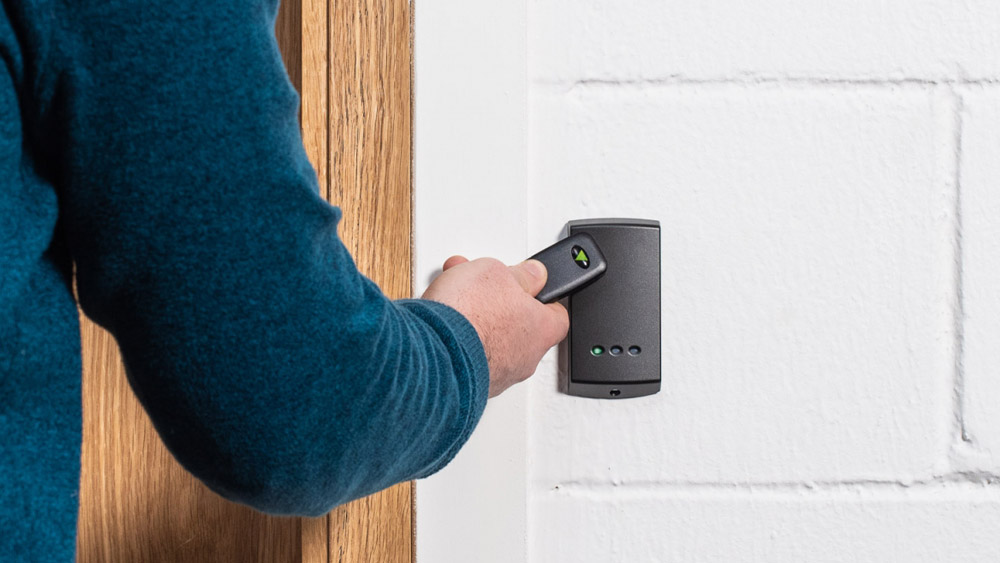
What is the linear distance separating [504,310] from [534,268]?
65 millimetres

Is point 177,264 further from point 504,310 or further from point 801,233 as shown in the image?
point 801,233

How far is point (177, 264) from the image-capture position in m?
Result: 0.26

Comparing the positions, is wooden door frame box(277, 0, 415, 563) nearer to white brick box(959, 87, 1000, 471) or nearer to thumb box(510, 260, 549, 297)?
thumb box(510, 260, 549, 297)

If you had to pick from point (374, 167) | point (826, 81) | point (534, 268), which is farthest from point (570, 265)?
point (826, 81)

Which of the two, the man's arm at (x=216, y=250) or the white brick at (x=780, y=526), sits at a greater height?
the man's arm at (x=216, y=250)

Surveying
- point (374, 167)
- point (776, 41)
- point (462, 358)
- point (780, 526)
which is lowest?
point (780, 526)

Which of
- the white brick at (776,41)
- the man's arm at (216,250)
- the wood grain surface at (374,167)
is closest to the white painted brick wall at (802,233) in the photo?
the white brick at (776,41)

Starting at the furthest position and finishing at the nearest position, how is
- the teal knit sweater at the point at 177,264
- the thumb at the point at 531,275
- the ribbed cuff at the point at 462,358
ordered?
the thumb at the point at 531,275
the ribbed cuff at the point at 462,358
the teal knit sweater at the point at 177,264

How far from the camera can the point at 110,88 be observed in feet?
0.80

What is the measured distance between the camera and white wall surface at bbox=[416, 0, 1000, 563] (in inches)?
23.5

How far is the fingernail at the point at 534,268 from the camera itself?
1.73ft

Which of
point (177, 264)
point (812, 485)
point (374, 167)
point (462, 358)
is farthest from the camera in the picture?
point (812, 485)

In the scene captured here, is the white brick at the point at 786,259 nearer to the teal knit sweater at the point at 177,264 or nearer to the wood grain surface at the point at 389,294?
the wood grain surface at the point at 389,294

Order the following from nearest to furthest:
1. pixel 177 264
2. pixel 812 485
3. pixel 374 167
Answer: pixel 177 264 → pixel 374 167 → pixel 812 485
